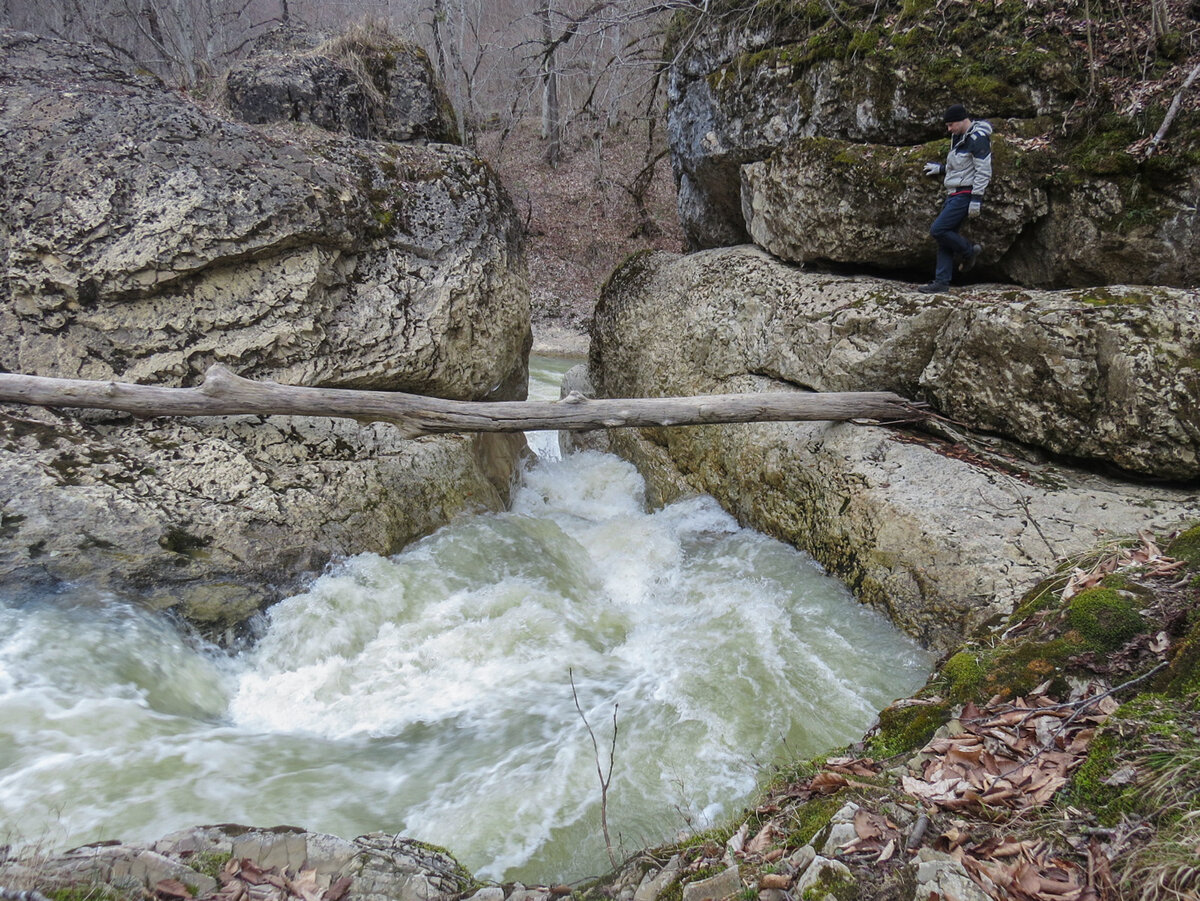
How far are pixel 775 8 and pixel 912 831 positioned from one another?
8.27 meters

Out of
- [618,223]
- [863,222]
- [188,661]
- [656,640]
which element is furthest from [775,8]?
[618,223]

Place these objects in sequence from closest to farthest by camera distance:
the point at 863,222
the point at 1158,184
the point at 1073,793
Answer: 1. the point at 1073,793
2. the point at 1158,184
3. the point at 863,222

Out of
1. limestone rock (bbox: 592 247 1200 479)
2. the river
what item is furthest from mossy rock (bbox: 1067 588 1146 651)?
limestone rock (bbox: 592 247 1200 479)

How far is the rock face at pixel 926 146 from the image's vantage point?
5.23 metres

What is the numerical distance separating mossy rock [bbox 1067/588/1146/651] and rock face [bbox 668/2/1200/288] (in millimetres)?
3705

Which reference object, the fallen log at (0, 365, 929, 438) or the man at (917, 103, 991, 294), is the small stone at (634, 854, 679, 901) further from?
the man at (917, 103, 991, 294)

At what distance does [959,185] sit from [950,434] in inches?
84.2

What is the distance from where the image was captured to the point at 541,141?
2477 cm

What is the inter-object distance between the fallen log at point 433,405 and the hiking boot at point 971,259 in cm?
146

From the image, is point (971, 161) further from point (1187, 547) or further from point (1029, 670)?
point (1029, 670)

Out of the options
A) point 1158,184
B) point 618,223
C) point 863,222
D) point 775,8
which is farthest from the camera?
point 618,223

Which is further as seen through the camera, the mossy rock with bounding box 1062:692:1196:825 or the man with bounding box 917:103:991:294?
the man with bounding box 917:103:991:294

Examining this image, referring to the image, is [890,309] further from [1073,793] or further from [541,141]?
[541,141]

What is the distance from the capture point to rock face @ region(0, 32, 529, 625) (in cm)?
499
